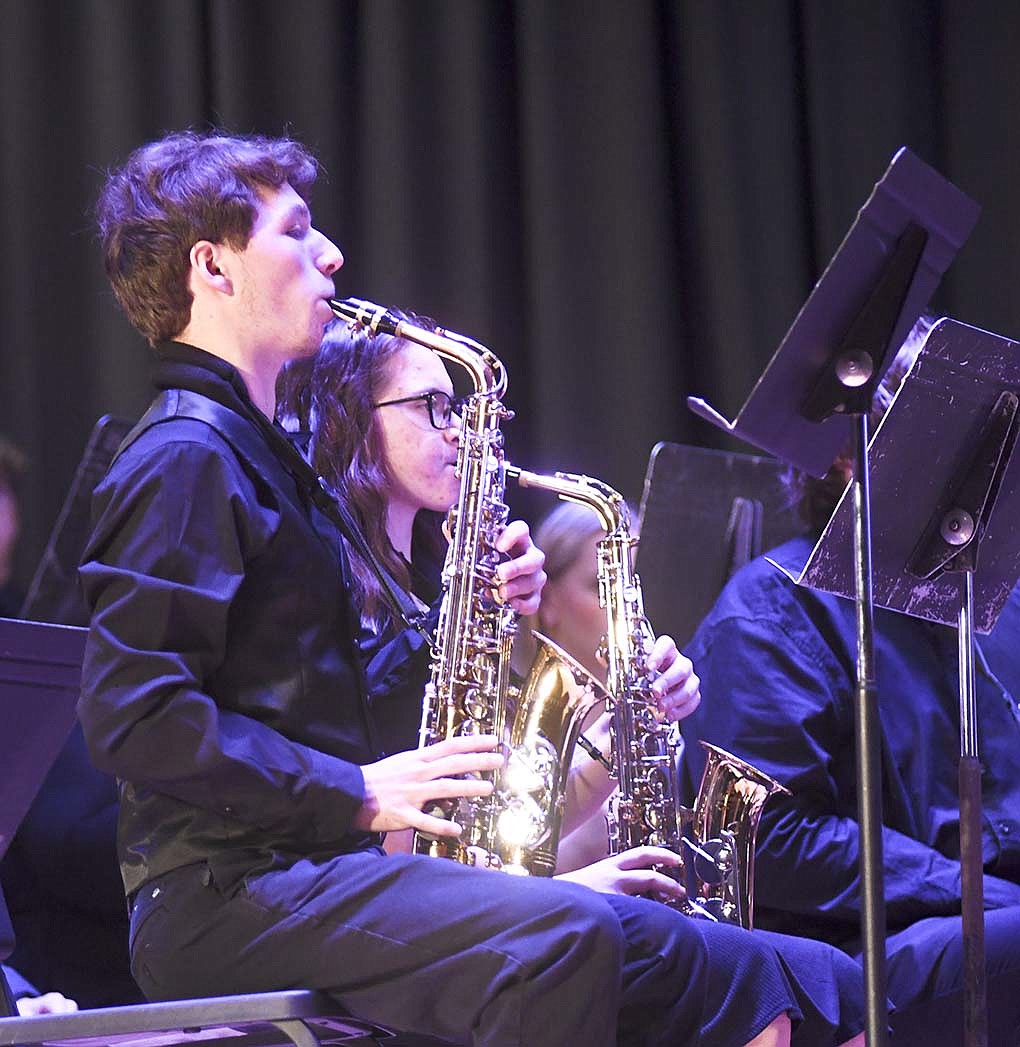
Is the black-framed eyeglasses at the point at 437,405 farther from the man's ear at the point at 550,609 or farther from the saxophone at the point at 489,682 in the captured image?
the man's ear at the point at 550,609

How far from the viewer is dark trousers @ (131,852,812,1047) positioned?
1.82 metres

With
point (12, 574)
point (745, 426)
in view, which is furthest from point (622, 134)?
point (745, 426)

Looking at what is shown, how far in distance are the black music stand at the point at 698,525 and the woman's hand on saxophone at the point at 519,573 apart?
105cm

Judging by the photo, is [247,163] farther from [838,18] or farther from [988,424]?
[838,18]

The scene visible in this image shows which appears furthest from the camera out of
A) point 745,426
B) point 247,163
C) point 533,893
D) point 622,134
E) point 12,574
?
point 622,134

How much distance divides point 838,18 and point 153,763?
3.48 meters

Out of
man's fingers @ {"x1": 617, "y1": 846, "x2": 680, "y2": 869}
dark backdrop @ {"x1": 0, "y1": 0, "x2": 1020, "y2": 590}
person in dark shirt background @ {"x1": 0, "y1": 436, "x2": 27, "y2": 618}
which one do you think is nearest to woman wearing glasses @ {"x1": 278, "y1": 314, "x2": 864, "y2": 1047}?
man's fingers @ {"x1": 617, "y1": 846, "x2": 680, "y2": 869}

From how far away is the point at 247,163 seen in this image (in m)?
2.41

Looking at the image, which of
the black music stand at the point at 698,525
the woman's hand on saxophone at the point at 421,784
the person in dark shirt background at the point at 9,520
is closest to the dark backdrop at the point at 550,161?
the person in dark shirt background at the point at 9,520

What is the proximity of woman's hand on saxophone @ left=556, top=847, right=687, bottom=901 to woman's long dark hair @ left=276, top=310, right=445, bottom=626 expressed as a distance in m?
0.75

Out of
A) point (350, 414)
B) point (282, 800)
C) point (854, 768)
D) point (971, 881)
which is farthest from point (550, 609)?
point (282, 800)

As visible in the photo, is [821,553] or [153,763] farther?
[821,553]

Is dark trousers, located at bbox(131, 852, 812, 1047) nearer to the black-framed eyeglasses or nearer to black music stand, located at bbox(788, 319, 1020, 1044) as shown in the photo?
black music stand, located at bbox(788, 319, 1020, 1044)

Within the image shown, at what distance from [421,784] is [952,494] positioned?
1012 millimetres
